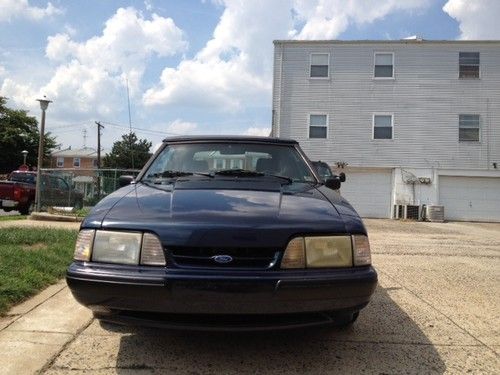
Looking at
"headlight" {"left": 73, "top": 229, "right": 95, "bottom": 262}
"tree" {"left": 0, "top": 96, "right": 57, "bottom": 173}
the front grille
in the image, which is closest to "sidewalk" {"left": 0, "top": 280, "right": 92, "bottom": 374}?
"headlight" {"left": 73, "top": 229, "right": 95, "bottom": 262}

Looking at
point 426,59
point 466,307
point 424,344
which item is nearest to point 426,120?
point 426,59

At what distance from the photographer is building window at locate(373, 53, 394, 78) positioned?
21297 mm

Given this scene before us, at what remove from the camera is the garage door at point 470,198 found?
20656 mm

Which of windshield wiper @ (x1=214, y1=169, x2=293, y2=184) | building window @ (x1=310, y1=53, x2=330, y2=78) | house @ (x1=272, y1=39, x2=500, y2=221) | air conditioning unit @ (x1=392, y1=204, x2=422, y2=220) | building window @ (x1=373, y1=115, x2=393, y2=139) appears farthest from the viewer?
building window @ (x1=310, y1=53, x2=330, y2=78)

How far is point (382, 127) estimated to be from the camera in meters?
21.1

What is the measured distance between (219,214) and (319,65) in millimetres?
19553

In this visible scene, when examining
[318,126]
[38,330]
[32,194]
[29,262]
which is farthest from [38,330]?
[318,126]

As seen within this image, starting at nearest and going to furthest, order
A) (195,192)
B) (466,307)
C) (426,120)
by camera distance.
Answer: (195,192) < (466,307) < (426,120)

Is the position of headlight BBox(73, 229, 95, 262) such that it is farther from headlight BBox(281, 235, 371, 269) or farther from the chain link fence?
the chain link fence

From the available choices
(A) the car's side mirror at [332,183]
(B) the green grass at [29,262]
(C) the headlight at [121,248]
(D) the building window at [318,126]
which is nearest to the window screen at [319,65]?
(D) the building window at [318,126]

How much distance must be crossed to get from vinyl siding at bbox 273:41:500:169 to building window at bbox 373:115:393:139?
20 cm

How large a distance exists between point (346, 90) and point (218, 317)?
64.1 feet

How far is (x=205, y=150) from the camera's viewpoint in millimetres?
Answer: 4508

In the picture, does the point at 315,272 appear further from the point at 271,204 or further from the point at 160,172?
the point at 160,172
